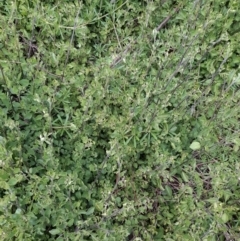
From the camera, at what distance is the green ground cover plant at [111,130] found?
6.73 feet

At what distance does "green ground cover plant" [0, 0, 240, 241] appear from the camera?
2.05 meters

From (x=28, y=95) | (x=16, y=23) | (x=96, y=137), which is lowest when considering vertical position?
(x=96, y=137)

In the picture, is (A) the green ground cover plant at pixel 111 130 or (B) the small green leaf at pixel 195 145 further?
(B) the small green leaf at pixel 195 145

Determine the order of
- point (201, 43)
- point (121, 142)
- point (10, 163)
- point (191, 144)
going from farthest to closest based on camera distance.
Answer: point (201, 43)
point (191, 144)
point (121, 142)
point (10, 163)

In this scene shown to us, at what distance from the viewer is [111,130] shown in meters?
2.39

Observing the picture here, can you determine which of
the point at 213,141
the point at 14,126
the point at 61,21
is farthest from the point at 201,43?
the point at 14,126

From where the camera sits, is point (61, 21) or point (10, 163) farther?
point (61, 21)

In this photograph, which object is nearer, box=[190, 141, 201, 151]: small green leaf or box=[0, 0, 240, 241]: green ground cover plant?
box=[0, 0, 240, 241]: green ground cover plant

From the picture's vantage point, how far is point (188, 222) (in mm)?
2107

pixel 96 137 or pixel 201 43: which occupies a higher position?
pixel 201 43

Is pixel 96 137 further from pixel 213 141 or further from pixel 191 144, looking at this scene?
pixel 213 141

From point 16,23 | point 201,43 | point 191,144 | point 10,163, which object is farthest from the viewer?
point 201,43

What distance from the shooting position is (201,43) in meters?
2.81

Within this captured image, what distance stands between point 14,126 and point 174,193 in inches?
42.3
